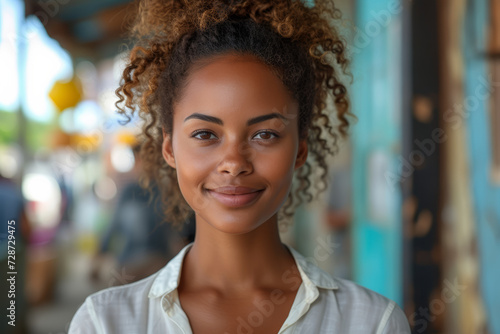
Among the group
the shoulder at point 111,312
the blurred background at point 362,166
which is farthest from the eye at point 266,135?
the blurred background at point 362,166

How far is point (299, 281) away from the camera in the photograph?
1164 millimetres

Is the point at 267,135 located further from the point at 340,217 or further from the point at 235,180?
the point at 340,217

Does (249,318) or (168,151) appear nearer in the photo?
(249,318)

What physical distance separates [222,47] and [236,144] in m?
0.24

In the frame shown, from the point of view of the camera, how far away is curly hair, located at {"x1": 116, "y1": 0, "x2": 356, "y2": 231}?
1.12m

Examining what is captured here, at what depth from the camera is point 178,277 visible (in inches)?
44.5

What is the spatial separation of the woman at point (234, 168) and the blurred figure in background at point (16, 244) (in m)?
2.32

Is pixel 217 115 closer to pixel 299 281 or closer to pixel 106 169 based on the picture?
pixel 299 281

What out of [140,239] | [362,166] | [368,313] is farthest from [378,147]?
[368,313]

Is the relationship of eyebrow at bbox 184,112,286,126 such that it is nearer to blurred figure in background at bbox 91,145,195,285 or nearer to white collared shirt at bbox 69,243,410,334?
white collared shirt at bbox 69,243,410,334

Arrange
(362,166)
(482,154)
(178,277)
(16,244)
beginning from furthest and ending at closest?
(16,244)
(362,166)
(482,154)
(178,277)

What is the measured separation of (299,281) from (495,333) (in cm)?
129

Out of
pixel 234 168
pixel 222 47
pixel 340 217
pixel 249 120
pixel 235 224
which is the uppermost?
pixel 222 47

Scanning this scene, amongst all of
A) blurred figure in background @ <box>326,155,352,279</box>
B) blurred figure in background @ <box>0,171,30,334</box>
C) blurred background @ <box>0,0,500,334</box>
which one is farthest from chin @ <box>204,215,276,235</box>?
blurred figure in background @ <box>0,171,30,334</box>
